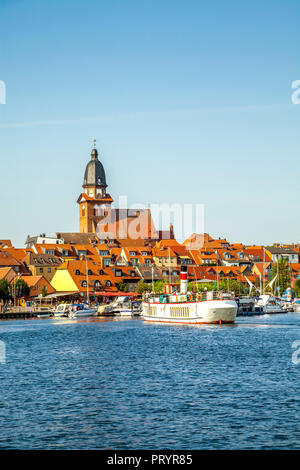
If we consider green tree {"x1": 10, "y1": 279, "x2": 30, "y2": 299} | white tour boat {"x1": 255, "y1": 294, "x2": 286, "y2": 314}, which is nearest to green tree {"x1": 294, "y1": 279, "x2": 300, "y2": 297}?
white tour boat {"x1": 255, "y1": 294, "x2": 286, "y2": 314}

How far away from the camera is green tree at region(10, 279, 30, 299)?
151 m

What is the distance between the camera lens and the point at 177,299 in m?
110

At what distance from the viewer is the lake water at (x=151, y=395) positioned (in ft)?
102

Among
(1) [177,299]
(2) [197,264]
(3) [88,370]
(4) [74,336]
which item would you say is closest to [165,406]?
(3) [88,370]

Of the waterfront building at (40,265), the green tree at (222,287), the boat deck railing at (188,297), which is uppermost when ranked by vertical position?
the waterfront building at (40,265)

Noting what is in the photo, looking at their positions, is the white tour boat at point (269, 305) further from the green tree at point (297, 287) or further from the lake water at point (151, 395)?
the lake water at point (151, 395)

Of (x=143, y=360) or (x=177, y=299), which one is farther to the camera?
(x=177, y=299)

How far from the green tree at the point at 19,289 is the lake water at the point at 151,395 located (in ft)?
254

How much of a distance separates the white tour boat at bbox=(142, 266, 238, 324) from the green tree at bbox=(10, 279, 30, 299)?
3971 centimetres

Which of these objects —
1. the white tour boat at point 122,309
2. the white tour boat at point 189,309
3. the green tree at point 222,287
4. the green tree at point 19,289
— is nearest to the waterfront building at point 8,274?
the green tree at point 19,289

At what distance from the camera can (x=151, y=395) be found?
41.1m

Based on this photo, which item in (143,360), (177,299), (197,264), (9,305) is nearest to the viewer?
(143,360)
